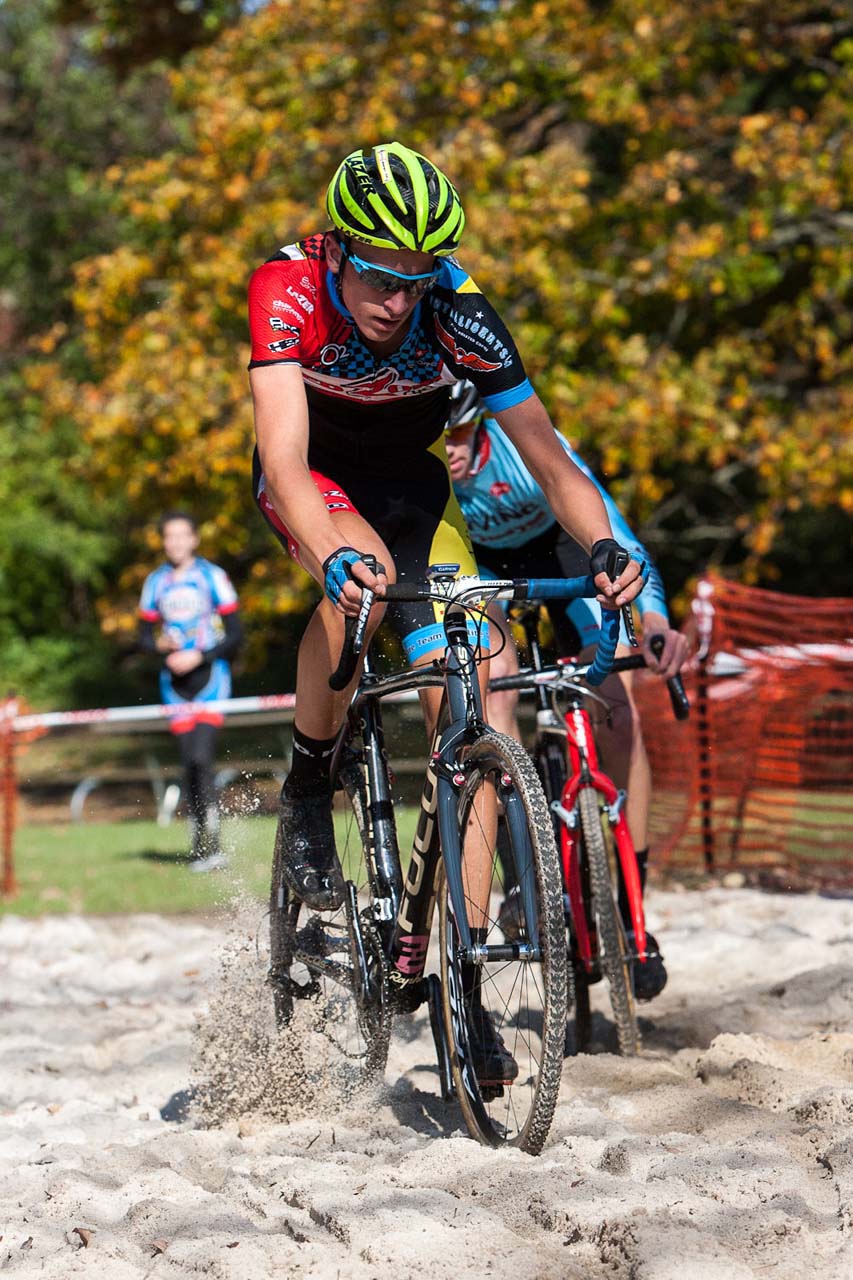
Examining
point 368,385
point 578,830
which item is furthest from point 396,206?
point 578,830

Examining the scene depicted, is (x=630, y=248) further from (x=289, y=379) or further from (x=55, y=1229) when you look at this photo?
(x=55, y=1229)

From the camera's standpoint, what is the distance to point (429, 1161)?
336 cm

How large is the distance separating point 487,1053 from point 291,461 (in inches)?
58.3

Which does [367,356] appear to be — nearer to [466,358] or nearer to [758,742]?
[466,358]

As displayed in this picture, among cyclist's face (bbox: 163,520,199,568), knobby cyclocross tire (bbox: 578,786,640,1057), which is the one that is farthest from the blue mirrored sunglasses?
cyclist's face (bbox: 163,520,199,568)

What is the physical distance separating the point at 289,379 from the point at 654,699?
5.36m

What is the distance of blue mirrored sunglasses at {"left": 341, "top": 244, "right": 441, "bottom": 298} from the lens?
371 cm

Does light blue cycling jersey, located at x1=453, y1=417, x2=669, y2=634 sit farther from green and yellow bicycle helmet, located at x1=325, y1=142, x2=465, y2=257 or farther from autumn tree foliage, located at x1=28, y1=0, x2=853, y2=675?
autumn tree foliage, located at x1=28, y1=0, x2=853, y2=675

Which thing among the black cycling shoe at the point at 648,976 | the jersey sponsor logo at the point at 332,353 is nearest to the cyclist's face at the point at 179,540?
the black cycling shoe at the point at 648,976

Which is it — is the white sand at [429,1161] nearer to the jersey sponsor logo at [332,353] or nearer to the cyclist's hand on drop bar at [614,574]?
the cyclist's hand on drop bar at [614,574]

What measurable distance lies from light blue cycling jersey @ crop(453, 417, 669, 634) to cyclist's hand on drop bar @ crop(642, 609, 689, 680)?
0.12 m

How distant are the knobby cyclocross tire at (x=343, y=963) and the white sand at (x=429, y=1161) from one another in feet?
0.36

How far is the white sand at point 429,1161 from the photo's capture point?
2846 mm

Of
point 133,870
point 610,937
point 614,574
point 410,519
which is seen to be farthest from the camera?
point 133,870
